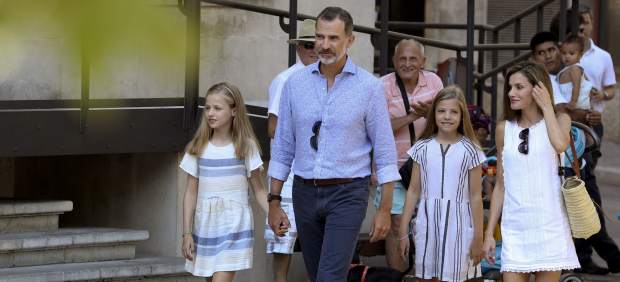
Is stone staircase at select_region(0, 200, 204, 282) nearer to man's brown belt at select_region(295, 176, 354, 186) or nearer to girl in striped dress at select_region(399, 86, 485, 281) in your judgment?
girl in striped dress at select_region(399, 86, 485, 281)

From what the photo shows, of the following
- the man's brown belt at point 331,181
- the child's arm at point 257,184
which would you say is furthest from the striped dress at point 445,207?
the man's brown belt at point 331,181

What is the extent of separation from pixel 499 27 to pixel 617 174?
4594 mm

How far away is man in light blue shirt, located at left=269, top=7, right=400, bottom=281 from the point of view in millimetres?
5125

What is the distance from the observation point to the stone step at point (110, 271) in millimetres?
6047

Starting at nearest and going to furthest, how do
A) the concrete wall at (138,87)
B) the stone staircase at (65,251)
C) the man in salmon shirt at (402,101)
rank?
the concrete wall at (138,87) < the stone staircase at (65,251) < the man in salmon shirt at (402,101)

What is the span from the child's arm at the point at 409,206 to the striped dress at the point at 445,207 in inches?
1.3

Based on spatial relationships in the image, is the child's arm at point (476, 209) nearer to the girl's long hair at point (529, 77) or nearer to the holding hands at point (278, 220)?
the girl's long hair at point (529, 77)

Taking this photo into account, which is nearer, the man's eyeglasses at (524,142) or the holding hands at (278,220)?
the holding hands at (278,220)

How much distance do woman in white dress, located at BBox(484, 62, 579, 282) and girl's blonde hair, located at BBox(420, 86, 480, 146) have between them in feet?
1.88

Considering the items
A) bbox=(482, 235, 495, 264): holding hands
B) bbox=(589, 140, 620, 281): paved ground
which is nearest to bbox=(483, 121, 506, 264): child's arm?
bbox=(482, 235, 495, 264): holding hands

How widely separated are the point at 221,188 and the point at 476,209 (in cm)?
139

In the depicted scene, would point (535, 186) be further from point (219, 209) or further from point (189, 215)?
point (189, 215)

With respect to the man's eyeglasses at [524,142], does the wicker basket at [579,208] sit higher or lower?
lower

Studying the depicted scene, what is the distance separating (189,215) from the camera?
5926mm
